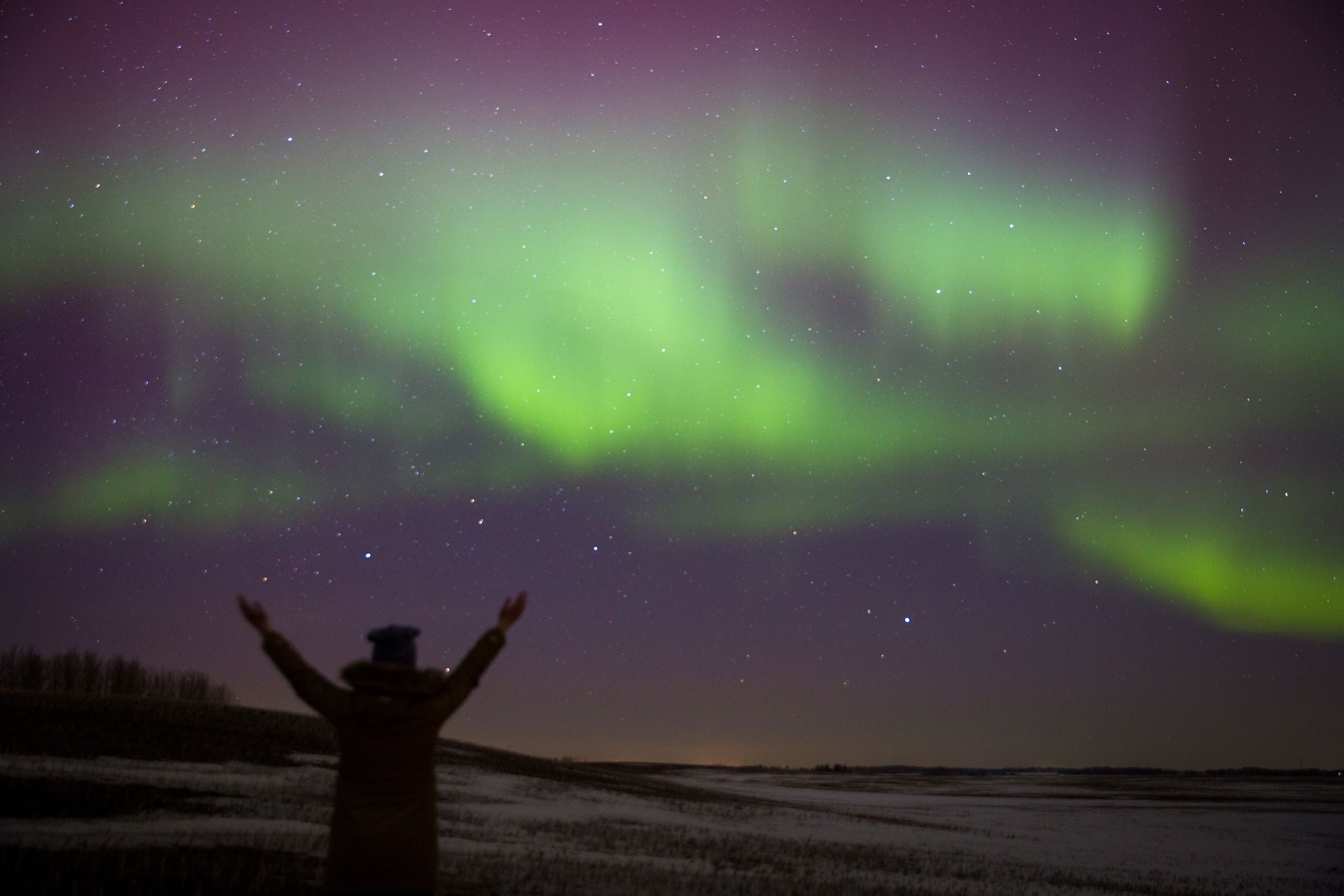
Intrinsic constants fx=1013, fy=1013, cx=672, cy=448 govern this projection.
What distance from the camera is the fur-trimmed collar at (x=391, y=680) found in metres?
5.83

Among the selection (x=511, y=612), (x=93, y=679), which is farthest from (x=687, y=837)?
(x=93, y=679)

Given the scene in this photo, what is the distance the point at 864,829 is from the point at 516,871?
22.7 metres

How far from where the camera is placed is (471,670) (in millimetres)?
6160

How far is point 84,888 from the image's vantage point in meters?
11.6

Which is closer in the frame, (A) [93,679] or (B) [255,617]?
(B) [255,617]

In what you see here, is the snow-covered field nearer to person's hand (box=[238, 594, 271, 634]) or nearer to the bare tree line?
person's hand (box=[238, 594, 271, 634])

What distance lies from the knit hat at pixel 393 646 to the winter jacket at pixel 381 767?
9cm

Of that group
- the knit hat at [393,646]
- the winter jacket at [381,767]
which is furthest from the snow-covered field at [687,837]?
the knit hat at [393,646]

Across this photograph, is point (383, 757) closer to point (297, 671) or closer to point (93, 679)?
point (297, 671)

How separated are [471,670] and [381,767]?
2.43ft

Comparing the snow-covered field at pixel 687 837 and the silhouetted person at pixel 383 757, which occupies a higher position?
the silhouetted person at pixel 383 757

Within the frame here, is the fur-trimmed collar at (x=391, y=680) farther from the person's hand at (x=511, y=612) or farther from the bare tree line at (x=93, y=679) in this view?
the bare tree line at (x=93, y=679)

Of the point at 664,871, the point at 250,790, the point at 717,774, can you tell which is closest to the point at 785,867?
the point at 664,871

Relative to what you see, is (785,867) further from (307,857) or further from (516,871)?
(307,857)
